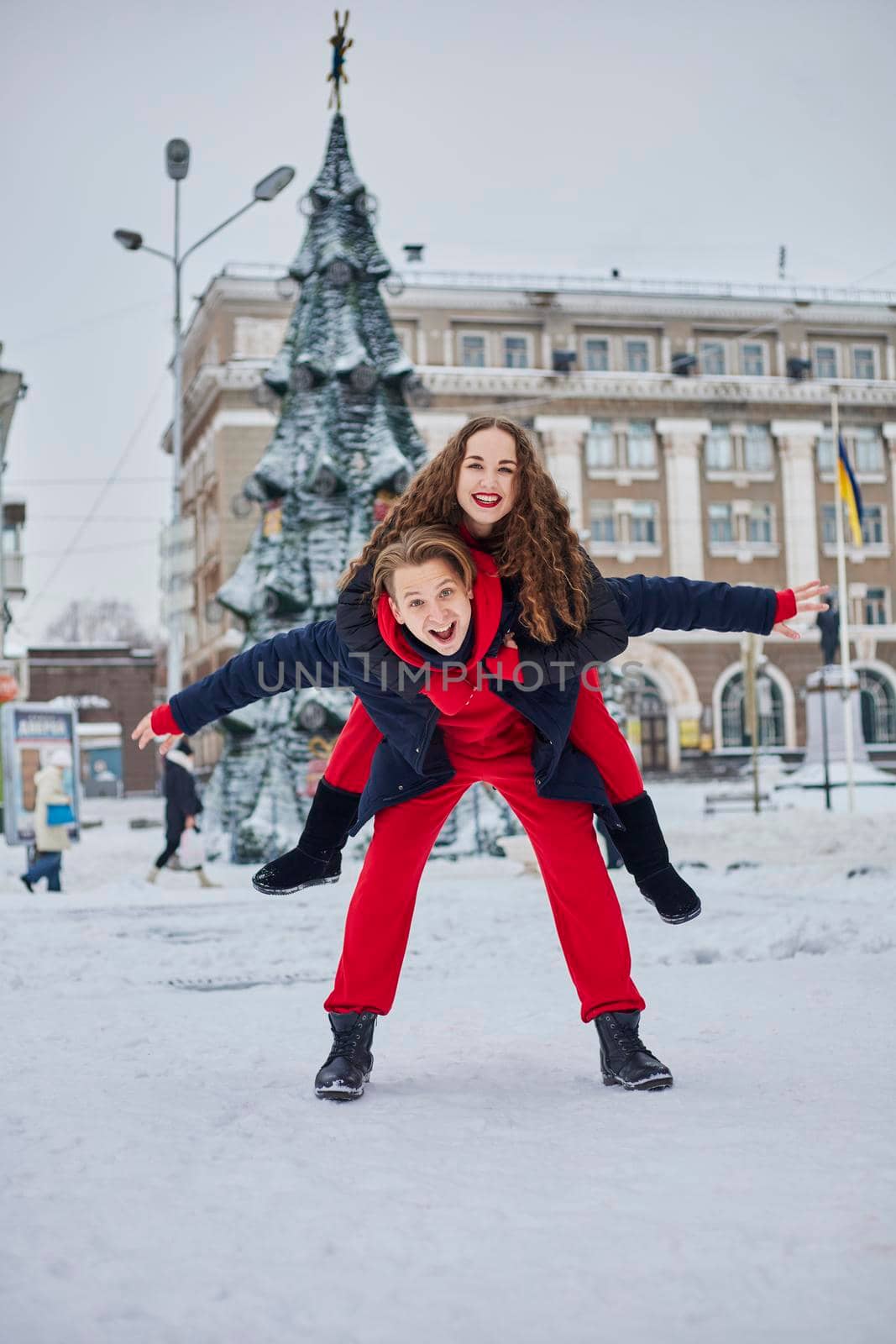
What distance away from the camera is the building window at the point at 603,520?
44.2m

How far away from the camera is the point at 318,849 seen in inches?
146

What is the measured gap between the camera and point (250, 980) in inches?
222

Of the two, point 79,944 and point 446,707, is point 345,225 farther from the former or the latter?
point 446,707

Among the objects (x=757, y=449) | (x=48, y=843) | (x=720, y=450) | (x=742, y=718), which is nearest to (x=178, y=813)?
(x=48, y=843)

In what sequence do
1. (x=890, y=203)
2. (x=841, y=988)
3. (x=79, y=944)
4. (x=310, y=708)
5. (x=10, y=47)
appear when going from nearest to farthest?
1. (x=841, y=988)
2. (x=79, y=944)
3. (x=10, y=47)
4. (x=890, y=203)
5. (x=310, y=708)

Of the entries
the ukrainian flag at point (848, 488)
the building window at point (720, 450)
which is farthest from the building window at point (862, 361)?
the ukrainian flag at point (848, 488)

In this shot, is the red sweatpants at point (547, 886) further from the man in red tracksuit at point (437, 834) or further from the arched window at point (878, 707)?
the arched window at point (878, 707)

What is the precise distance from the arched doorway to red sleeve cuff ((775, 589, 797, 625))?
39890 millimetres

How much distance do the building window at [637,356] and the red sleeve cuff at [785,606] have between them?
4245cm

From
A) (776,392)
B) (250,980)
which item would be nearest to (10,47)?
(250,980)

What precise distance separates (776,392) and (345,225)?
33.8m

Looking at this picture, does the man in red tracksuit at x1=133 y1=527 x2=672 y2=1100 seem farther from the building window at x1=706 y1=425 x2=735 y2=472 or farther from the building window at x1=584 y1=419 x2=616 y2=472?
the building window at x1=706 y1=425 x2=735 y2=472

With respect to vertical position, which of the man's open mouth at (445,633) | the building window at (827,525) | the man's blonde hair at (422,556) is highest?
the building window at (827,525)

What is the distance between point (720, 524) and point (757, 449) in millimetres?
2805
